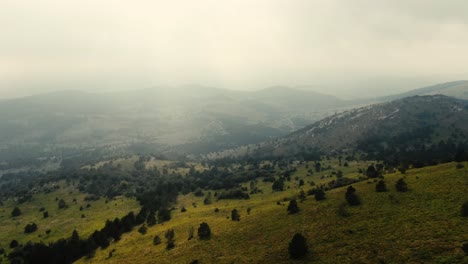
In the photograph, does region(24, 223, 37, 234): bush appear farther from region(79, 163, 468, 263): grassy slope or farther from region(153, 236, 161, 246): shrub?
region(153, 236, 161, 246): shrub

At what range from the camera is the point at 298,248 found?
56281 millimetres

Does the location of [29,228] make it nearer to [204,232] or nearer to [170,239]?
[170,239]

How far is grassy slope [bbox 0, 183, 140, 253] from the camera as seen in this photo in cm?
13762

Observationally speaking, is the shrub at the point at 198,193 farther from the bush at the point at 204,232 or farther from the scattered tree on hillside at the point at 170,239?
the bush at the point at 204,232

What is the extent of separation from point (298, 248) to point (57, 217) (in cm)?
14342

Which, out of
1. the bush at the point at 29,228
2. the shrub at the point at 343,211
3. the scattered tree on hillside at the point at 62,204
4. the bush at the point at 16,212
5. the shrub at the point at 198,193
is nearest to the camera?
the shrub at the point at 343,211

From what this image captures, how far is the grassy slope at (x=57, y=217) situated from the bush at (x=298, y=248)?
322 ft

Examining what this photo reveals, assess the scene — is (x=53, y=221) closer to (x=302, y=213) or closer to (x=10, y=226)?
(x=10, y=226)

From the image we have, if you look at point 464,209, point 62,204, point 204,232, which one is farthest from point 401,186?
point 62,204

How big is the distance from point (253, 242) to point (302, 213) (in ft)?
45.0

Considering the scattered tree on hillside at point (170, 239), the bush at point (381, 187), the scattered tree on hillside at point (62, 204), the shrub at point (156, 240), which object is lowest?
the scattered tree on hillside at point (62, 204)

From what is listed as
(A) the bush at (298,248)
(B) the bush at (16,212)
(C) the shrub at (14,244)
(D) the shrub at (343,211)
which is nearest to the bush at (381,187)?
(D) the shrub at (343,211)

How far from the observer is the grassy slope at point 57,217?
137625 mm

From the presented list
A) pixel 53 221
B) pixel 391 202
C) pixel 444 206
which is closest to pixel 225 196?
pixel 53 221
